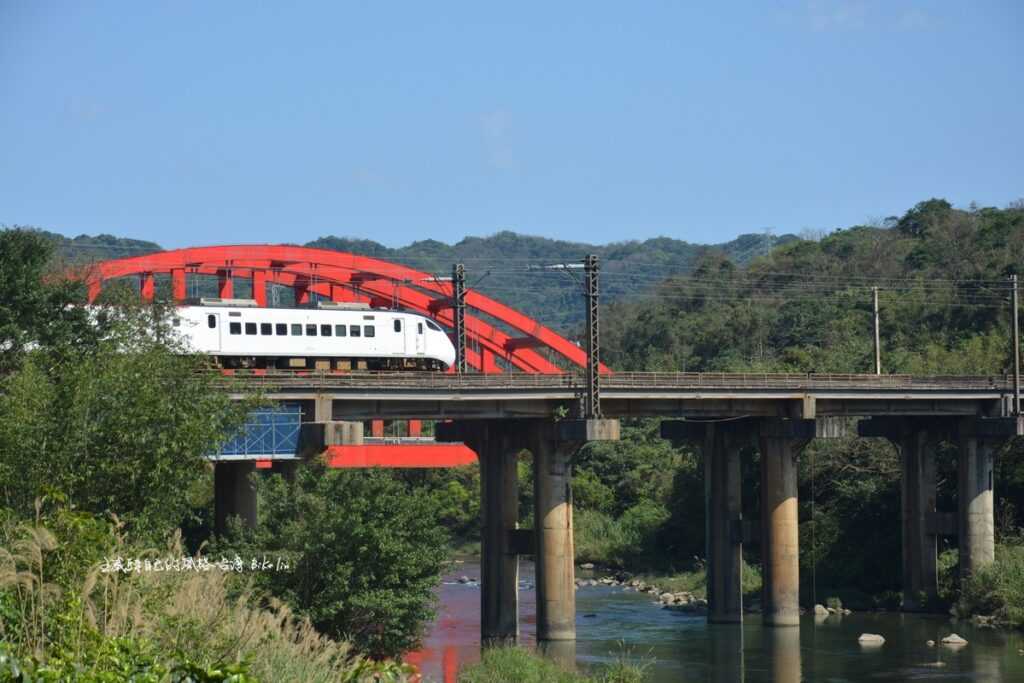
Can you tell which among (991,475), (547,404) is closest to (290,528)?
(547,404)

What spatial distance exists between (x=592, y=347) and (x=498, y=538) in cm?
835

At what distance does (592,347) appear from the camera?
51500 mm

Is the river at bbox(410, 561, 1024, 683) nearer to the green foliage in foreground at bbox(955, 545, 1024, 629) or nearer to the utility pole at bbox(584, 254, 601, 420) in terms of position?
the green foliage in foreground at bbox(955, 545, 1024, 629)

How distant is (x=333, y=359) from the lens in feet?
199

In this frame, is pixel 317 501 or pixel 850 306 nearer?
pixel 317 501

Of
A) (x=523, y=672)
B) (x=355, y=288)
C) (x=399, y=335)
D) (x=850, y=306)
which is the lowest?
(x=523, y=672)

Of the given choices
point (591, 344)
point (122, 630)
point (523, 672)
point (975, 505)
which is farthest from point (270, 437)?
point (975, 505)

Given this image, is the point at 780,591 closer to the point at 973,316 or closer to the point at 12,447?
the point at 12,447

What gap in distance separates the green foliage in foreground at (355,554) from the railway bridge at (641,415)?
212 inches

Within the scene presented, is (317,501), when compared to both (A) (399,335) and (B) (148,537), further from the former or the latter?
(A) (399,335)

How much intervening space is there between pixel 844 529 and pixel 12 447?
45319 millimetres

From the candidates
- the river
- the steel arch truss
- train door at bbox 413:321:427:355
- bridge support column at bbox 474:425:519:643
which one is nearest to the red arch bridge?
the steel arch truss

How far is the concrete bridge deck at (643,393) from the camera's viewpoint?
163 ft

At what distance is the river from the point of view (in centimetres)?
4712
